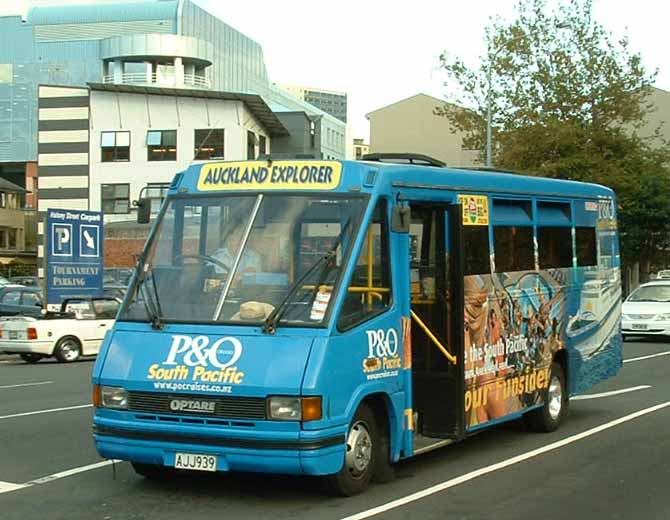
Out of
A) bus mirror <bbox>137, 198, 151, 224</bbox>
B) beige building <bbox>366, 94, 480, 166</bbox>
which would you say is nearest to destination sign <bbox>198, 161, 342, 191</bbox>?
bus mirror <bbox>137, 198, 151, 224</bbox>

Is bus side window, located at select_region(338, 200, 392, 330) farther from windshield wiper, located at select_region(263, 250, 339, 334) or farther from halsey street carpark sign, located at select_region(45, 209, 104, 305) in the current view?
halsey street carpark sign, located at select_region(45, 209, 104, 305)

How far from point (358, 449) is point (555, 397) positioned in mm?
4411

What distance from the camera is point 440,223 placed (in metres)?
9.41

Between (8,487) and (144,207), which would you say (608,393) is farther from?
(8,487)

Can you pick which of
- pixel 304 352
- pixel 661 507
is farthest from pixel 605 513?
pixel 304 352

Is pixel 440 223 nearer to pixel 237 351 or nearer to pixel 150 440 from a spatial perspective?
pixel 237 351

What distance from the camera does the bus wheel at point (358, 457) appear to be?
Result: 310 inches

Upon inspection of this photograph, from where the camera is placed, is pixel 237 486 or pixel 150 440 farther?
pixel 237 486

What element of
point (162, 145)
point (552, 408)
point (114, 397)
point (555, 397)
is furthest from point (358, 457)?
point (162, 145)

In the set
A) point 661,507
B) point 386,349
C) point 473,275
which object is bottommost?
point 661,507

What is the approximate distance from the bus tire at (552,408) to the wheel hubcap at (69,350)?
13.9 meters

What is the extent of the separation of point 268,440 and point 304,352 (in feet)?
2.20

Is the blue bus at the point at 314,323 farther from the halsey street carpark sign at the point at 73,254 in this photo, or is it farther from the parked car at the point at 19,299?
the parked car at the point at 19,299

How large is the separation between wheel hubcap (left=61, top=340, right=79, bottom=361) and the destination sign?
601 inches
